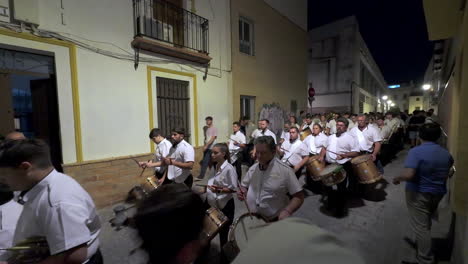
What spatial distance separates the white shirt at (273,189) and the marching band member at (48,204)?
1683 millimetres

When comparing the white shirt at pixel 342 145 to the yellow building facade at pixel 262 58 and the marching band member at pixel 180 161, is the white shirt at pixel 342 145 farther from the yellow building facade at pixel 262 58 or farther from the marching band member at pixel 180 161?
the yellow building facade at pixel 262 58

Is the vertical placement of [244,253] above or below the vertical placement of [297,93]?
below

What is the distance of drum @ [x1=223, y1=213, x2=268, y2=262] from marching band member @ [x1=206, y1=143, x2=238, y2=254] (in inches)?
26.6

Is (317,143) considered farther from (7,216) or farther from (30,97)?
(30,97)

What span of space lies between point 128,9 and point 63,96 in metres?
2.85

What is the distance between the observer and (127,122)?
19.6 ft

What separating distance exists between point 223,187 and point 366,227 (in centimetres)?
289

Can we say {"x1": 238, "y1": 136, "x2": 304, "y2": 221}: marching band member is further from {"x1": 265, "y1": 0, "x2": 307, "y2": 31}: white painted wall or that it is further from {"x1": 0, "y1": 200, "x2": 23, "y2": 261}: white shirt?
{"x1": 265, "y1": 0, "x2": 307, "y2": 31}: white painted wall

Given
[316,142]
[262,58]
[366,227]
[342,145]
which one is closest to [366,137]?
[316,142]

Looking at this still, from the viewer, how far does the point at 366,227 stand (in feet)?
13.2

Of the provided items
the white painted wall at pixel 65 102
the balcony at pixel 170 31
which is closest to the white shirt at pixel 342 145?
the balcony at pixel 170 31

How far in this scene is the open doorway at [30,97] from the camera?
4320 mm

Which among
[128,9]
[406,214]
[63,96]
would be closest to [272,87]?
[128,9]

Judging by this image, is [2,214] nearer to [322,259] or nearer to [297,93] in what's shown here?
[322,259]
